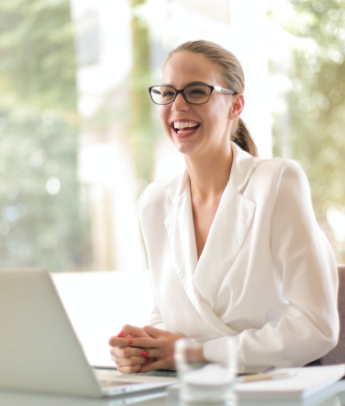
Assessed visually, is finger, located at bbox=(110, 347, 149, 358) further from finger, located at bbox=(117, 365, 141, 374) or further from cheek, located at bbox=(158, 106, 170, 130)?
cheek, located at bbox=(158, 106, 170, 130)

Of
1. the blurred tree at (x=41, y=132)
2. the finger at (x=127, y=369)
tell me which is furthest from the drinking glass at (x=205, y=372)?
the blurred tree at (x=41, y=132)

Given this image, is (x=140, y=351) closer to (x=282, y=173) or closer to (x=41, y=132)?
(x=282, y=173)

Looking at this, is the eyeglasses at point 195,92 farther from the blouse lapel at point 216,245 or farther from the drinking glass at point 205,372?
the drinking glass at point 205,372

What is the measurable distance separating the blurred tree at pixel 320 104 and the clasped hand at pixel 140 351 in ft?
8.38

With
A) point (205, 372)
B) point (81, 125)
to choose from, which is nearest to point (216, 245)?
point (205, 372)

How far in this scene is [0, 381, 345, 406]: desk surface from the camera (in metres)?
0.84

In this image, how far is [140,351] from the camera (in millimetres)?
1275

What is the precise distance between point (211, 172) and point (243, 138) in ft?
0.86

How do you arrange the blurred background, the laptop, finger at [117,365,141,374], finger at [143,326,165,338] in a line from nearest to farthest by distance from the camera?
the laptop, finger at [117,365,141,374], finger at [143,326,165,338], the blurred background

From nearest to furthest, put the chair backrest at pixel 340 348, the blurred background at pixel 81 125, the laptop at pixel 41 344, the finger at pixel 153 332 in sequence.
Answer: the laptop at pixel 41 344 < the finger at pixel 153 332 < the chair backrest at pixel 340 348 < the blurred background at pixel 81 125

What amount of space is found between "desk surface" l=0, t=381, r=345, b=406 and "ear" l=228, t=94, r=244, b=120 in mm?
942

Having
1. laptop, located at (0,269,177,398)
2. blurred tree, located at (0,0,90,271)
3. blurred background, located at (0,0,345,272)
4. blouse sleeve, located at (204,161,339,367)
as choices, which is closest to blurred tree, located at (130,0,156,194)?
blurred background, located at (0,0,345,272)

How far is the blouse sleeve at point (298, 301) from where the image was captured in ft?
4.04

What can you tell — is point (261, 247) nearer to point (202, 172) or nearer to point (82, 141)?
point (202, 172)
